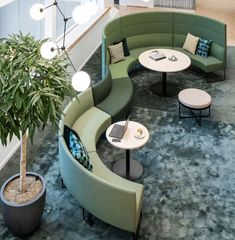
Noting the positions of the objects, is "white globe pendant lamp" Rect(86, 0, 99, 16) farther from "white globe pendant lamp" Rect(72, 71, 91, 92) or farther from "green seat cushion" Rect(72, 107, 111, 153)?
"green seat cushion" Rect(72, 107, 111, 153)

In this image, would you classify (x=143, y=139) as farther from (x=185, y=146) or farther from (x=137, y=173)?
(x=185, y=146)

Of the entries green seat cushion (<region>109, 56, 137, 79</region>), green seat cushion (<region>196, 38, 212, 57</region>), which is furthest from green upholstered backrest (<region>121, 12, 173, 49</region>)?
green seat cushion (<region>196, 38, 212, 57</region>)

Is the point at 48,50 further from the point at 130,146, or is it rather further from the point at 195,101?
the point at 195,101

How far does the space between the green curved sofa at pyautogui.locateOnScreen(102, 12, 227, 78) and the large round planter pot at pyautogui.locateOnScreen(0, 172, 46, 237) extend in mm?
3490

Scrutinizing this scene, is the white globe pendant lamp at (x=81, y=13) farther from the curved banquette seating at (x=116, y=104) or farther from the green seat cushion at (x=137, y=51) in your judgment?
the green seat cushion at (x=137, y=51)

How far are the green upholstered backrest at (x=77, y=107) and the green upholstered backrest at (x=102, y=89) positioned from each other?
93mm

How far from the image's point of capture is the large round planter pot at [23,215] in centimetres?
416

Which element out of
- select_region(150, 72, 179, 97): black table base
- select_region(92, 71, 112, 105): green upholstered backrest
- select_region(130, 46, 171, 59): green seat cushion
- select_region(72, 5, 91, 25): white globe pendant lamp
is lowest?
select_region(150, 72, 179, 97): black table base

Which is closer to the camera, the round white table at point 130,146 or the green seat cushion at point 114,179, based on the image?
the green seat cushion at point 114,179

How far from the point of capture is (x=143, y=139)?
16.5 ft

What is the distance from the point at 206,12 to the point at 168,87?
17.4ft

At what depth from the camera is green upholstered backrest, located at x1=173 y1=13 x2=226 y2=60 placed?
7.50 meters

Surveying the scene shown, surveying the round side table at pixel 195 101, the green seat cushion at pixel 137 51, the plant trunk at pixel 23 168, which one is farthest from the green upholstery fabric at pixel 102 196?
the green seat cushion at pixel 137 51

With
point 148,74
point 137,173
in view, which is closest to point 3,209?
point 137,173
